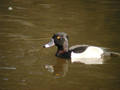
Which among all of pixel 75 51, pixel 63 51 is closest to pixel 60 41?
pixel 63 51

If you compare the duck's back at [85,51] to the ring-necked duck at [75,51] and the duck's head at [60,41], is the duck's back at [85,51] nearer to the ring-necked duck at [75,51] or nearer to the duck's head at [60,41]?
the ring-necked duck at [75,51]

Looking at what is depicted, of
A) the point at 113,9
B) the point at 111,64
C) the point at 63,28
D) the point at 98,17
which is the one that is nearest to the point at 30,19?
the point at 63,28

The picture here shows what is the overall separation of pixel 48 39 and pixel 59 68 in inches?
80.7

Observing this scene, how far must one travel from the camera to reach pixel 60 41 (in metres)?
9.88

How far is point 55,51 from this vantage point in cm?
1032

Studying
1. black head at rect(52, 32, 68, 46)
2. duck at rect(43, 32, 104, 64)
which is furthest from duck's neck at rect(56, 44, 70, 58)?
black head at rect(52, 32, 68, 46)

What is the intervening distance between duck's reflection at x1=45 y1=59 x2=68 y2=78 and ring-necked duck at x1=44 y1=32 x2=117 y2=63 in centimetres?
33

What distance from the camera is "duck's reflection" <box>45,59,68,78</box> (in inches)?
340

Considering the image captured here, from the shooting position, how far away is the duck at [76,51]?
31.8 feet

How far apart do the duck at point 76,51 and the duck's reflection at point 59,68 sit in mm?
309

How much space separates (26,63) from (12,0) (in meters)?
6.90

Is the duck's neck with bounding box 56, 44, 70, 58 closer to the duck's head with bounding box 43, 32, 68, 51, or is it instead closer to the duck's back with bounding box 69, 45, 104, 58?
the duck's head with bounding box 43, 32, 68, 51

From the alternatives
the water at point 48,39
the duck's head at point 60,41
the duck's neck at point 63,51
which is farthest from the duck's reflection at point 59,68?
the duck's head at point 60,41

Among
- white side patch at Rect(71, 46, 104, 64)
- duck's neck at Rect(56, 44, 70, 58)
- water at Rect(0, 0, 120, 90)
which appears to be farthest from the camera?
duck's neck at Rect(56, 44, 70, 58)
